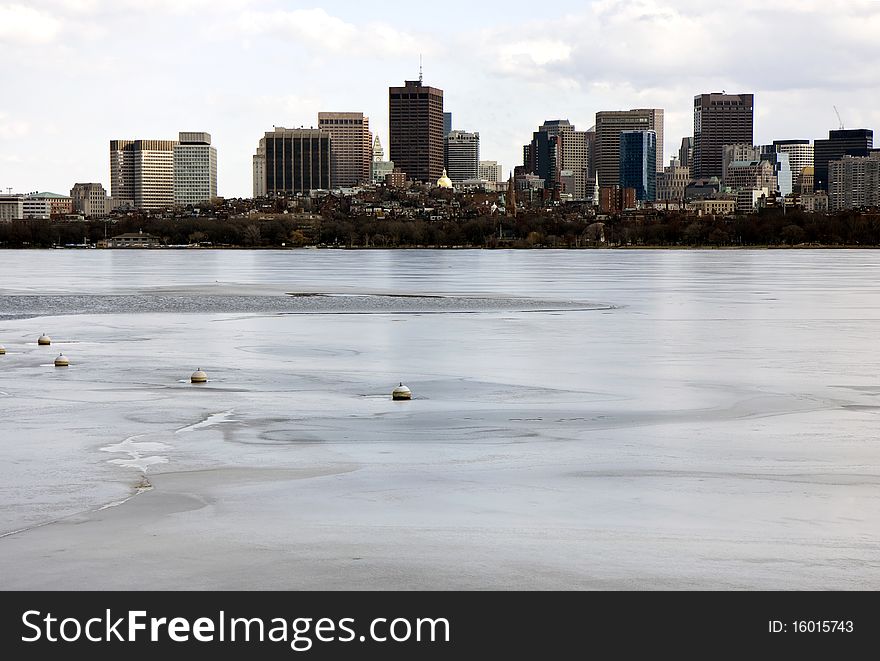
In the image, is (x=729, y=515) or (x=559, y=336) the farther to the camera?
(x=559, y=336)

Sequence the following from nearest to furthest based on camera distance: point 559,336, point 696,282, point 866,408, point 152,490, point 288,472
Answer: point 152,490, point 288,472, point 866,408, point 559,336, point 696,282

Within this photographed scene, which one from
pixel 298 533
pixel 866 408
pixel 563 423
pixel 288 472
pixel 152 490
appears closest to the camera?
pixel 298 533

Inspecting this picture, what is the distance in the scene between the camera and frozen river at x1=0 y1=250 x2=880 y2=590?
35.1 ft

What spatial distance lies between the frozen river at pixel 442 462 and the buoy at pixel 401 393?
217 millimetres

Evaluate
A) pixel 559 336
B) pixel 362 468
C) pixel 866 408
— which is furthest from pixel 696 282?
pixel 362 468

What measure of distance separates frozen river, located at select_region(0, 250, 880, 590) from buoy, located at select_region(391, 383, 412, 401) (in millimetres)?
217

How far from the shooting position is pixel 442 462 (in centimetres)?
1548

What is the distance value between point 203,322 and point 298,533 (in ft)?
99.5

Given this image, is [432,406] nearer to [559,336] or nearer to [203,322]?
[559,336]

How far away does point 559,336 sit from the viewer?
35656 mm

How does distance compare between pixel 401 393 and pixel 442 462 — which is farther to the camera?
pixel 401 393

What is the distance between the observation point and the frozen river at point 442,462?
1069 cm

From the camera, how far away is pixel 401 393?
70.5 ft

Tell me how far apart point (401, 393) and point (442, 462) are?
608 cm
